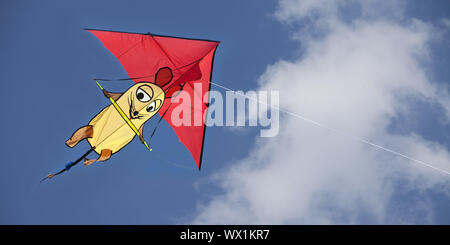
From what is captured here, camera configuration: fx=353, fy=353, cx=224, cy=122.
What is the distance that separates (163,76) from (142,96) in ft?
2.07

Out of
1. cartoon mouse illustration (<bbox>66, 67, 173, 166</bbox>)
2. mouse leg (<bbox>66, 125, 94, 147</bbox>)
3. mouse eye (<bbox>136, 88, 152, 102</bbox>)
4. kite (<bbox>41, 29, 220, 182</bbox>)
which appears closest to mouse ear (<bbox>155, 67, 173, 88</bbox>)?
kite (<bbox>41, 29, 220, 182</bbox>)

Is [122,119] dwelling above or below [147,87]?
below

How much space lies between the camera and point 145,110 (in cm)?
728

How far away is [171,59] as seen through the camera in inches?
297

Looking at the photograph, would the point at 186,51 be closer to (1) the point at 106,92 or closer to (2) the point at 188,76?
(2) the point at 188,76

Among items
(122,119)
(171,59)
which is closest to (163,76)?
(171,59)

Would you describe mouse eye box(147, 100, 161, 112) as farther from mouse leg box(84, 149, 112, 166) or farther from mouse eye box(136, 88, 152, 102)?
mouse leg box(84, 149, 112, 166)

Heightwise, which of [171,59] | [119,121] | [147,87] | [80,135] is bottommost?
[80,135]

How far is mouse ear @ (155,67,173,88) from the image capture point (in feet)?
24.5

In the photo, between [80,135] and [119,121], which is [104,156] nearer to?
[80,135]

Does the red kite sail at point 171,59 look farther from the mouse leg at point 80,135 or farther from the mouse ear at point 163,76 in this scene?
the mouse leg at point 80,135

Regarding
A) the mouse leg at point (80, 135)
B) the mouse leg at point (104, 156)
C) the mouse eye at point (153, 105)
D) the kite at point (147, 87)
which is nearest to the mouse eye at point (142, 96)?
the kite at point (147, 87)

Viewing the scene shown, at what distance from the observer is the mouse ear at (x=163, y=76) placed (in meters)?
7.47
